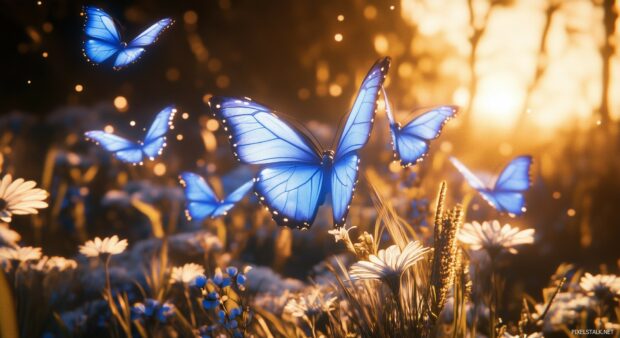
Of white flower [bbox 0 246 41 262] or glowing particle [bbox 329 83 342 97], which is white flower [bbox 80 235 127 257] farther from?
glowing particle [bbox 329 83 342 97]

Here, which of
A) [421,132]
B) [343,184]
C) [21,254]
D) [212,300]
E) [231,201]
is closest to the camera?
[212,300]

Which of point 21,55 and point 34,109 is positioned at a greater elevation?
point 21,55

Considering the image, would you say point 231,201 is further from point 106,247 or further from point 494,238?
point 494,238

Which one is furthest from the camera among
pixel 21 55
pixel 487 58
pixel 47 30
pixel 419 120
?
pixel 487 58

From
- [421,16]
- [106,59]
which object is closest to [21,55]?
[421,16]

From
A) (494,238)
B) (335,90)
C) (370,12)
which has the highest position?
(370,12)

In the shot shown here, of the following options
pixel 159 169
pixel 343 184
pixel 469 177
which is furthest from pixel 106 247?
pixel 159 169

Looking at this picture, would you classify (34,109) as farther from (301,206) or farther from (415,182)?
(301,206)

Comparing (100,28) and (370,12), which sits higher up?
(370,12)
